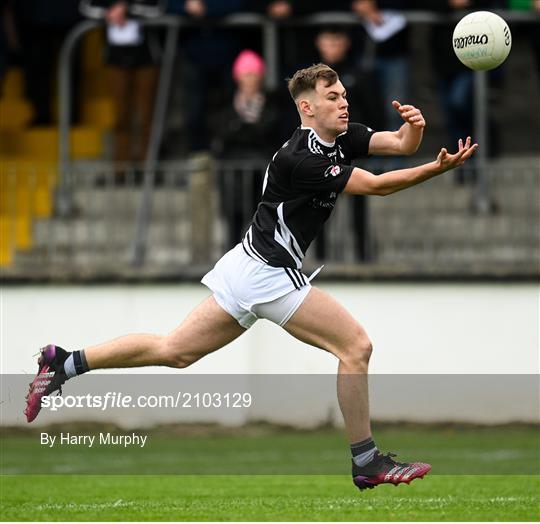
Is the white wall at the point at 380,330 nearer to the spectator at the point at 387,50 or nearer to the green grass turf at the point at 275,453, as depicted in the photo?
the green grass turf at the point at 275,453

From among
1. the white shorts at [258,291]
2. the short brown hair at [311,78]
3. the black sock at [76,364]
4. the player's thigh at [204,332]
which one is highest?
the short brown hair at [311,78]

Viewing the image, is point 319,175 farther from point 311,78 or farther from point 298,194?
point 311,78

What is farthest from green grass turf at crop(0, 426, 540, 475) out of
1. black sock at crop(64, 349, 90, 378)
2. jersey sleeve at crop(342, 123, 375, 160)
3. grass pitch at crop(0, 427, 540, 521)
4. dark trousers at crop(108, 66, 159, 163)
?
jersey sleeve at crop(342, 123, 375, 160)

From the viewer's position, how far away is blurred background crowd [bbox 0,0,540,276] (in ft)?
59.5

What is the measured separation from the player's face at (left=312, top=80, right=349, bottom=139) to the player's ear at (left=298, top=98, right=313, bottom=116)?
1.4 inches

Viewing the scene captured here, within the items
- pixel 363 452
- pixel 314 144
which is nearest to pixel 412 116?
pixel 314 144

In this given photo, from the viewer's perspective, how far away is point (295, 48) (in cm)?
1942

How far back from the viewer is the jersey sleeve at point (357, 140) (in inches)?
467

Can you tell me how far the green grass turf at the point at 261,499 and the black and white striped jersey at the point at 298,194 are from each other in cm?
165

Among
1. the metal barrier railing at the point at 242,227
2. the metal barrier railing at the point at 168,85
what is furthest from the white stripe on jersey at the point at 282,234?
the metal barrier railing at the point at 168,85

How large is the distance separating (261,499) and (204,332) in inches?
62.3

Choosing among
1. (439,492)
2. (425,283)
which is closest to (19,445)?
(425,283)

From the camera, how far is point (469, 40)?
11.4m

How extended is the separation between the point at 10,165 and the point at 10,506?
679 cm
